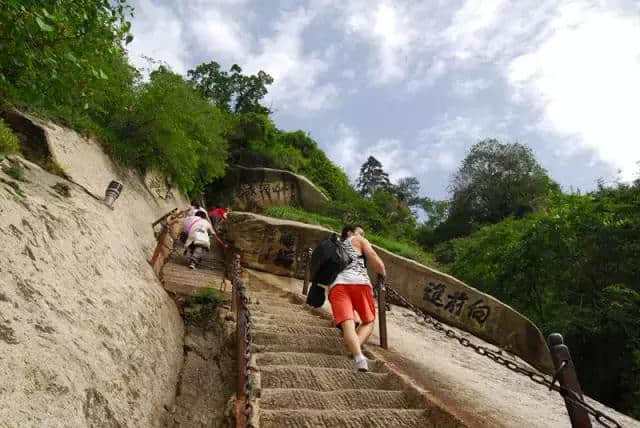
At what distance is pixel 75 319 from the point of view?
3.47 m

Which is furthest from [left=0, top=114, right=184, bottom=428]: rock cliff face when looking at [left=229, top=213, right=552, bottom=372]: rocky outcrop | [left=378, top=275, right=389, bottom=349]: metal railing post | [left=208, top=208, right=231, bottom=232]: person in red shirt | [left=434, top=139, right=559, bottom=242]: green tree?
[left=434, top=139, right=559, bottom=242]: green tree

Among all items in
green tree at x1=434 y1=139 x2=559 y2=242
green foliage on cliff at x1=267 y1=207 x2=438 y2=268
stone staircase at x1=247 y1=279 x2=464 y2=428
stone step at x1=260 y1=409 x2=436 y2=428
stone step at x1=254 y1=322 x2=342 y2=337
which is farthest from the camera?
green tree at x1=434 y1=139 x2=559 y2=242

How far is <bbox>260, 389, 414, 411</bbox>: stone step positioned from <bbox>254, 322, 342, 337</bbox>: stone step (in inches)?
Answer: 62.5

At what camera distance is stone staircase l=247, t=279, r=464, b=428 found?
3.40 meters

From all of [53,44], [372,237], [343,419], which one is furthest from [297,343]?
[372,237]

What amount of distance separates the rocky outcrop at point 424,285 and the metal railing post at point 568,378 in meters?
7.69

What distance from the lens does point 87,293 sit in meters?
4.00

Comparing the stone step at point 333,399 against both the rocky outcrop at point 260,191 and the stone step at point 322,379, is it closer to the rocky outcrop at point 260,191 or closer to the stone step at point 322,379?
the stone step at point 322,379

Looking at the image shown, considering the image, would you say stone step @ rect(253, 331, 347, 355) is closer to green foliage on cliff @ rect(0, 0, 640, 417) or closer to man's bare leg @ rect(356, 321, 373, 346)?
man's bare leg @ rect(356, 321, 373, 346)

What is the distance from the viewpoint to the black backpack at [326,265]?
4613 millimetres

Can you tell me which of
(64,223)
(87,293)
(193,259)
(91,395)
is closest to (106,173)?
(193,259)

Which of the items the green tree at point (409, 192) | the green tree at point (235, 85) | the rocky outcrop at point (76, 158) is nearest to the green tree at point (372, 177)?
the green tree at point (409, 192)

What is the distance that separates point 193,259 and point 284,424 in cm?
602

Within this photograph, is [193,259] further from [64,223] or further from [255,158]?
[255,158]
